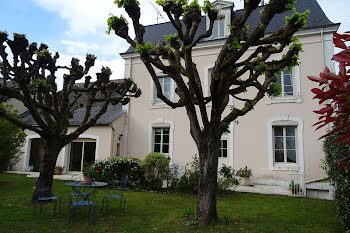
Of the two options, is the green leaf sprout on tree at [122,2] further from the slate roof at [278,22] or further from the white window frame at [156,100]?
the slate roof at [278,22]

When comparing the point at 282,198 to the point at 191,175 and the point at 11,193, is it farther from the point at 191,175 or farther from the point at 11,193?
the point at 11,193

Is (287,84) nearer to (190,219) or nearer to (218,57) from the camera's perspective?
(218,57)

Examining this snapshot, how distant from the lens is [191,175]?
9.72 meters

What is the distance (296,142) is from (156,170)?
6267mm

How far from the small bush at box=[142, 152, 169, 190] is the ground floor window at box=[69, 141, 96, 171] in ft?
18.2

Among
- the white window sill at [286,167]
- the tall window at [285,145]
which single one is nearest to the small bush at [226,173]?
the white window sill at [286,167]

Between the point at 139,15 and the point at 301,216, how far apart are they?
6.21 m

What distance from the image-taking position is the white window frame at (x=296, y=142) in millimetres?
10859

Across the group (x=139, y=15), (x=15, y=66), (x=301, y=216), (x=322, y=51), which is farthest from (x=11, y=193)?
(x=322, y=51)

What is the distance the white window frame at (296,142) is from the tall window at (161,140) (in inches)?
203

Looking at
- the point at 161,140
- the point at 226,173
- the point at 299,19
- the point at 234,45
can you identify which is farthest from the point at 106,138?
the point at 299,19

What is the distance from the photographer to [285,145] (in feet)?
37.2

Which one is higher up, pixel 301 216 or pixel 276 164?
pixel 276 164

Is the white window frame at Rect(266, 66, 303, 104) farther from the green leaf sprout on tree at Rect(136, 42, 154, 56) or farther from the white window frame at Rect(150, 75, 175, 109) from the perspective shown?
the green leaf sprout on tree at Rect(136, 42, 154, 56)
